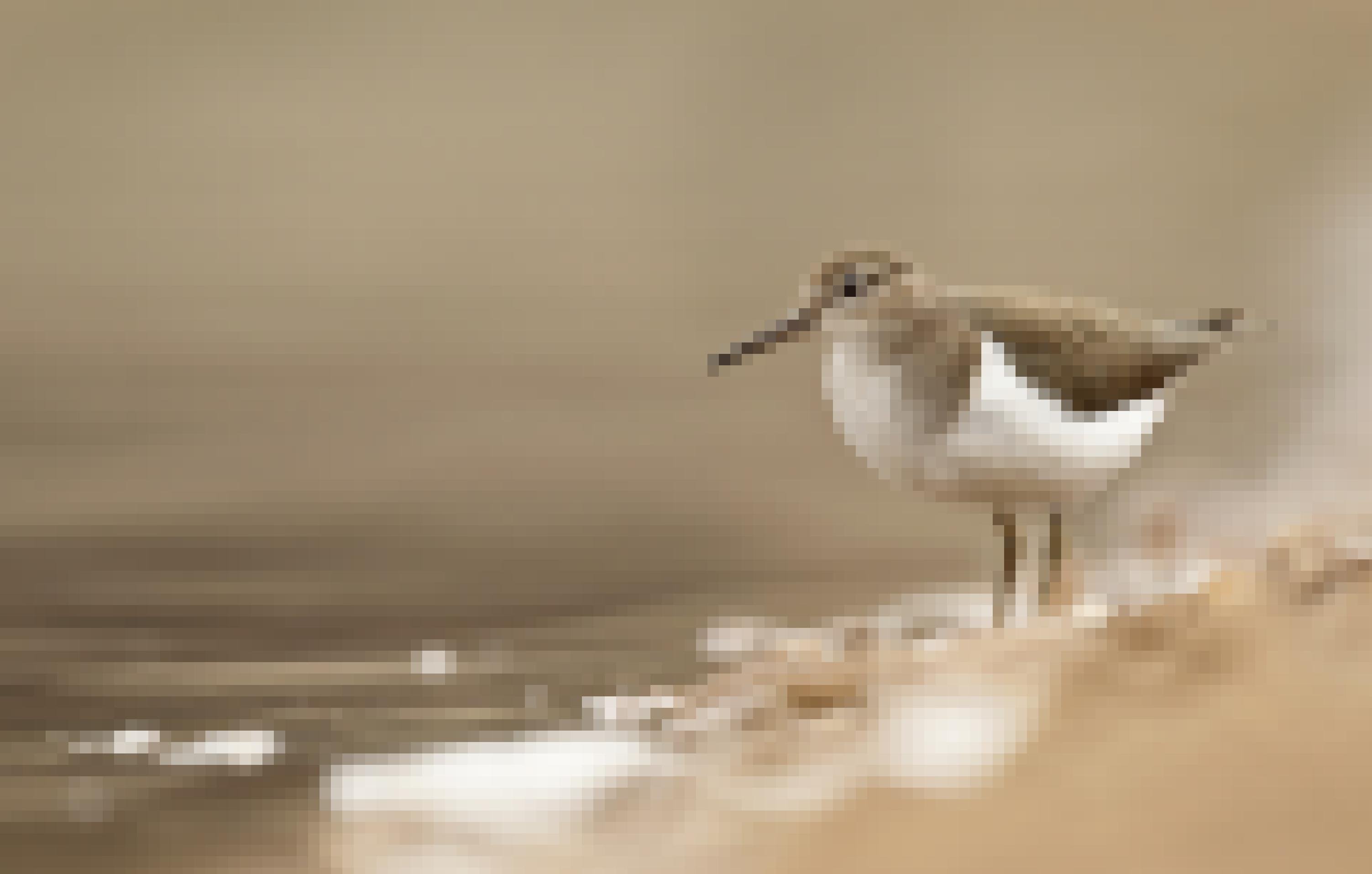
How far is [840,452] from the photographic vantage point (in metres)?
1.50

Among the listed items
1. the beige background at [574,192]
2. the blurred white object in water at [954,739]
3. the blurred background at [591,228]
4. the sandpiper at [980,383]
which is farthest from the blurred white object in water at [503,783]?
the beige background at [574,192]

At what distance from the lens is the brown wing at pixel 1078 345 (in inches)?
35.0

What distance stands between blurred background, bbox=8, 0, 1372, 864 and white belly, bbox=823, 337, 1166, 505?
1.73ft

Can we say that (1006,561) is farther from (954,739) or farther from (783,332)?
(954,739)

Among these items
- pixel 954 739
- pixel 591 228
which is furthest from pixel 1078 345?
pixel 591 228

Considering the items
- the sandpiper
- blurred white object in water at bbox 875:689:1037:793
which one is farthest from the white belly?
blurred white object in water at bbox 875:689:1037:793

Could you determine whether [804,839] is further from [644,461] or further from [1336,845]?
[644,461]

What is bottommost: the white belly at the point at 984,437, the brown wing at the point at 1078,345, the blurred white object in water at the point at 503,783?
the blurred white object in water at the point at 503,783

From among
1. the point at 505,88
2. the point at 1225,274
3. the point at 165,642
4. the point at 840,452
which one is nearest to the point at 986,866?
the point at 165,642

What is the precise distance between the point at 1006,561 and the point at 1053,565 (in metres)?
0.03

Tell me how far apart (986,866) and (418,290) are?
133 cm

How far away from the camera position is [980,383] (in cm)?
86

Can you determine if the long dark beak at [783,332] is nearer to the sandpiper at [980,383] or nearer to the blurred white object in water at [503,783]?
the sandpiper at [980,383]

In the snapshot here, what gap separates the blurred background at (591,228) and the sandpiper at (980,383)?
1.64 feet
